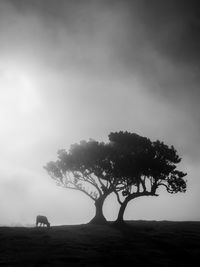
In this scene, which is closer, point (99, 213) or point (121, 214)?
point (121, 214)

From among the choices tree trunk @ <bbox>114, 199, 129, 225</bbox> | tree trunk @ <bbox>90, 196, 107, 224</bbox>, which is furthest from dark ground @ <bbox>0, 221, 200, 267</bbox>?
tree trunk @ <bbox>90, 196, 107, 224</bbox>

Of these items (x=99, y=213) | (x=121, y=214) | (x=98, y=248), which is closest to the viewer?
(x=98, y=248)

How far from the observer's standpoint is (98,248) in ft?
126

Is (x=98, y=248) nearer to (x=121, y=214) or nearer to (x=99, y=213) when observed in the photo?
(x=121, y=214)

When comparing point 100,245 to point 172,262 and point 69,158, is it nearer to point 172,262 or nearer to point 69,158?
point 172,262

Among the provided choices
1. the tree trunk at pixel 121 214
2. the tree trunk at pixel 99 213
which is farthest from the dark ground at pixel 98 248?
the tree trunk at pixel 99 213

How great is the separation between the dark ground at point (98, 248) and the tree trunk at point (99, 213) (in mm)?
16495

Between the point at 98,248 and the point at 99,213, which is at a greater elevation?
the point at 99,213

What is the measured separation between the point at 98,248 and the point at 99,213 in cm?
3249

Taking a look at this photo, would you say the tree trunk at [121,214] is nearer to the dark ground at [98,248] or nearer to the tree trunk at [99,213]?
the tree trunk at [99,213]

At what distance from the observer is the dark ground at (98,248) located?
105ft

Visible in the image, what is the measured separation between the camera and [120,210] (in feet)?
221

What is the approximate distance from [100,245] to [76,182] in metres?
34.6

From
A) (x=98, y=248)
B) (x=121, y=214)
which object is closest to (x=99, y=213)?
(x=121, y=214)
